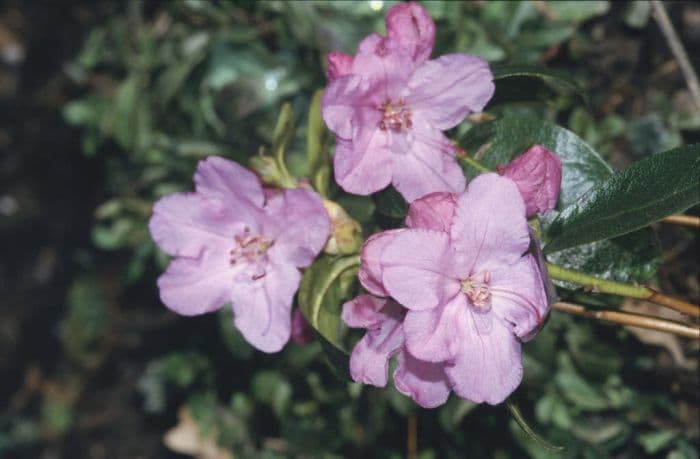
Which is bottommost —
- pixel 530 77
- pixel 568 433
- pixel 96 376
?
pixel 96 376

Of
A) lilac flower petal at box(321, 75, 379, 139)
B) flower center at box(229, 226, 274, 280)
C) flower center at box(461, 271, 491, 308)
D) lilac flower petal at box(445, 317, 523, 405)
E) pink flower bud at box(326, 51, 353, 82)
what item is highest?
pink flower bud at box(326, 51, 353, 82)

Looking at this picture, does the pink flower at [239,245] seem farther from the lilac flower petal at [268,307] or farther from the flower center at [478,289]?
the flower center at [478,289]

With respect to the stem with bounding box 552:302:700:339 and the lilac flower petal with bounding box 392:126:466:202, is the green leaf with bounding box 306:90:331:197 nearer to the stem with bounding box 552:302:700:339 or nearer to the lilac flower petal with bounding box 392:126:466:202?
the lilac flower petal with bounding box 392:126:466:202

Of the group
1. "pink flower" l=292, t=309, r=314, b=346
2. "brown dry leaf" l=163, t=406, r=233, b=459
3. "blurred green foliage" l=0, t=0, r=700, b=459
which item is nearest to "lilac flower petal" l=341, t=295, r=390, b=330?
"pink flower" l=292, t=309, r=314, b=346

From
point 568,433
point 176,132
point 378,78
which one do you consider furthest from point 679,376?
point 176,132

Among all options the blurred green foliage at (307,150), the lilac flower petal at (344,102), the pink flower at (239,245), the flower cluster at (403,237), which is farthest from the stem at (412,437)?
the lilac flower petal at (344,102)

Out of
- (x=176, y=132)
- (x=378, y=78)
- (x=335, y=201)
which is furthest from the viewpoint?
(x=176, y=132)

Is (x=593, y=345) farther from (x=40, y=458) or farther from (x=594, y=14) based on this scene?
(x=40, y=458)
